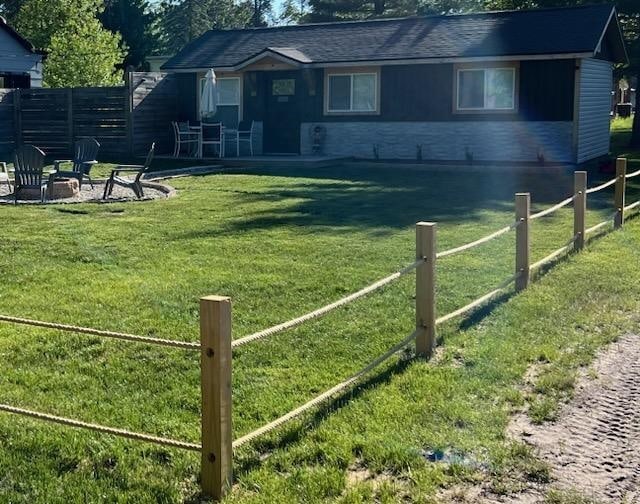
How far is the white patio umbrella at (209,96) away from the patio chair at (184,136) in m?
0.68

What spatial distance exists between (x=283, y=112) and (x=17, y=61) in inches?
516

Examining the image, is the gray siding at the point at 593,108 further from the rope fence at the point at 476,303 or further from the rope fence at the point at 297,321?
the rope fence at the point at 297,321

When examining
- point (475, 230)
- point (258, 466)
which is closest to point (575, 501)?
point (258, 466)

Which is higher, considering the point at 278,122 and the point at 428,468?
the point at 278,122

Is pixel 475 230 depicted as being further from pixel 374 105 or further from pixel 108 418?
pixel 374 105

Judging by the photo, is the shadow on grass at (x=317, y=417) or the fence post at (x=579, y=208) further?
the fence post at (x=579, y=208)

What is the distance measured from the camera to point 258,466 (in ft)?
13.1

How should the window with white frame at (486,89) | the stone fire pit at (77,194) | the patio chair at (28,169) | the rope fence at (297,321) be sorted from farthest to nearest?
1. the window with white frame at (486,89)
2. the stone fire pit at (77,194)
3. the patio chair at (28,169)
4. the rope fence at (297,321)

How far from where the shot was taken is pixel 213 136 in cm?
2319

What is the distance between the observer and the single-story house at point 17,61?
30.8 meters

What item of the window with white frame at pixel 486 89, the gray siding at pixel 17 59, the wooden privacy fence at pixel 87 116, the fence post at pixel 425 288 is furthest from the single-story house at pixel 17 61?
the fence post at pixel 425 288

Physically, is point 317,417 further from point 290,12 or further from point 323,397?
point 290,12

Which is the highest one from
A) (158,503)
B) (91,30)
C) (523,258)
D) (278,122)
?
(91,30)

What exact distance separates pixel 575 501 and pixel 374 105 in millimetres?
19026
